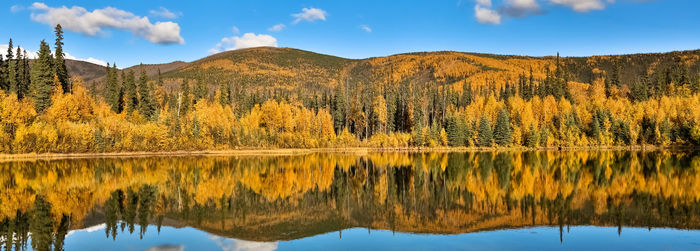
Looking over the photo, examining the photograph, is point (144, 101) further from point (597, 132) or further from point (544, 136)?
point (597, 132)

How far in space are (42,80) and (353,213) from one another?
67.5 m

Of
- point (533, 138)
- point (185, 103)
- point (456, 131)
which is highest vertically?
point (185, 103)

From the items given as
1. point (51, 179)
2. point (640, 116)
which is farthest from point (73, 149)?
point (640, 116)

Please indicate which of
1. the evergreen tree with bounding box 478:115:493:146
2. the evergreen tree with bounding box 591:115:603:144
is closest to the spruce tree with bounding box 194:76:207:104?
the evergreen tree with bounding box 478:115:493:146

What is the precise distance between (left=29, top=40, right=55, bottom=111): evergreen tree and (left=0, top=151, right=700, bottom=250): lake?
4397cm

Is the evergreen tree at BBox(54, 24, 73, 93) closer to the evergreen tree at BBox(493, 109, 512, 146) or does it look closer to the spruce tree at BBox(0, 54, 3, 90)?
the spruce tree at BBox(0, 54, 3, 90)

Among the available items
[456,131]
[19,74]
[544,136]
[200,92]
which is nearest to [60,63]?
[19,74]

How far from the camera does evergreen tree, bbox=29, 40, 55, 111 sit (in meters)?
69.1

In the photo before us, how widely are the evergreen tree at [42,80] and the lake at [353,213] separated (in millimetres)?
43971

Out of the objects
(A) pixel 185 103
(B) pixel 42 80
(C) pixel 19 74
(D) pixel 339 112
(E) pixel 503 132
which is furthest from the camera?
(D) pixel 339 112

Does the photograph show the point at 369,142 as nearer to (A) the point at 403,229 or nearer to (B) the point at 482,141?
(B) the point at 482,141

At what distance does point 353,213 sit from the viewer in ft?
65.0

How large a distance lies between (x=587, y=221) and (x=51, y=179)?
30792 millimetres

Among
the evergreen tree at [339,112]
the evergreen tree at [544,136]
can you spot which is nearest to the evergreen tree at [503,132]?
the evergreen tree at [544,136]
